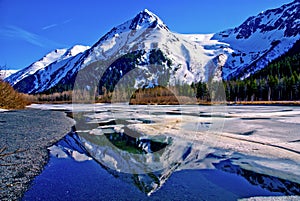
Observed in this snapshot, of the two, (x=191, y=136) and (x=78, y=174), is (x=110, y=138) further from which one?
(x=78, y=174)

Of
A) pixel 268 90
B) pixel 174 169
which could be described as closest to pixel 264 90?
pixel 268 90

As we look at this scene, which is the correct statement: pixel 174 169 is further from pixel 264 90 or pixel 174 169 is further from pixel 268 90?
pixel 264 90

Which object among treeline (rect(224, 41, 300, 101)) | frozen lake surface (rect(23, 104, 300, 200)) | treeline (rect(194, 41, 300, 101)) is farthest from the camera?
treeline (rect(194, 41, 300, 101))

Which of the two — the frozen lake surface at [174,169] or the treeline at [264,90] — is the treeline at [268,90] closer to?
the treeline at [264,90]

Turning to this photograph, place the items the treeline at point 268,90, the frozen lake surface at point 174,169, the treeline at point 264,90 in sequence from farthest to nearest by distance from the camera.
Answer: the treeline at point 264,90
the treeline at point 268,90
the frozen lake surface at point 174,169

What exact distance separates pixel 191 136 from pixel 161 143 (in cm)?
270

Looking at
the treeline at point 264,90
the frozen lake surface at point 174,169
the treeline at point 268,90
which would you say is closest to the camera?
the frozen lake surface at point 174,169

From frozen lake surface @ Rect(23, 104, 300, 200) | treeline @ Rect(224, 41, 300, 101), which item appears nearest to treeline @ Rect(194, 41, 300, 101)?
treeline @ Rect(224, 41, 300, 101)

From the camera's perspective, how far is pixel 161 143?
1513 cm

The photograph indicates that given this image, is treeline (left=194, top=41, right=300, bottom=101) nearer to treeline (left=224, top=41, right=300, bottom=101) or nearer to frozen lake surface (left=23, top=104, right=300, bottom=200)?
treeline (left=224, top=41, right=300, bottom=101)

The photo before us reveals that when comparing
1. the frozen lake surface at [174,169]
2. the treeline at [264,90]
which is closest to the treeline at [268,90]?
the treeline at [264,90]

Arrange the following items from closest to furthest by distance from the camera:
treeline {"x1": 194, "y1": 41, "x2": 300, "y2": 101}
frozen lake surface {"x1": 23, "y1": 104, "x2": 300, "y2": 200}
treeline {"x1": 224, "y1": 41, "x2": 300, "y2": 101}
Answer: frozen lake surface {"x1": 23, "y1": 104, "x2": 300, "y2": 200}, treeline {"x1": 224, "y1": 41, "x2": 300, "y2": 101}, treeline {"x1": 194, "y1": 41, "x2": 300, "y2": 101}

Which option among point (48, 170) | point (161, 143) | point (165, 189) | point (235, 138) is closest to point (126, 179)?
point (165, 189)

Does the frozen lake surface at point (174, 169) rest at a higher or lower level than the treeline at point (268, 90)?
lower
